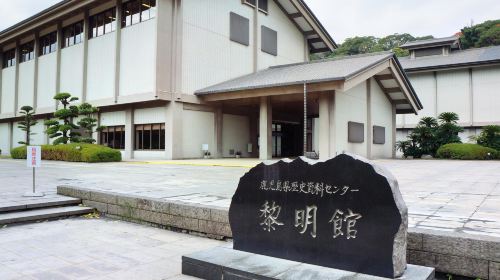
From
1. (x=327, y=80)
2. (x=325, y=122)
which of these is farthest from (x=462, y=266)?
(x=325, y=122)

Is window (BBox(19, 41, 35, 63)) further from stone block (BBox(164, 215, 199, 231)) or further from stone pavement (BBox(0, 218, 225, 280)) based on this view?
stone block (BBox(164, 215, 199, 231))

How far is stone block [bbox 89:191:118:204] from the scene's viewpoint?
7.21 meters

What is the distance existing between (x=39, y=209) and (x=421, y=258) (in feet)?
21.6

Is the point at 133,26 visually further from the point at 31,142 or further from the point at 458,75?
the point at 458,75

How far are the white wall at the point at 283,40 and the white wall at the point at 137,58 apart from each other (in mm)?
8617

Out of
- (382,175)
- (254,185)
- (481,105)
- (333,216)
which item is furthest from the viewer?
(481,105)

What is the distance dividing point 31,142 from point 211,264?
34.3 meters

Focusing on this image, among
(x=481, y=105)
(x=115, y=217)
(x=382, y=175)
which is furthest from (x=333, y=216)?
(x=481, y=105)

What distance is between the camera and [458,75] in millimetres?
32312

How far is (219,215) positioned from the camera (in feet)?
18.2

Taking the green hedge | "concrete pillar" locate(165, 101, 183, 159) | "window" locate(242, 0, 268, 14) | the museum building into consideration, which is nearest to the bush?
the museum building

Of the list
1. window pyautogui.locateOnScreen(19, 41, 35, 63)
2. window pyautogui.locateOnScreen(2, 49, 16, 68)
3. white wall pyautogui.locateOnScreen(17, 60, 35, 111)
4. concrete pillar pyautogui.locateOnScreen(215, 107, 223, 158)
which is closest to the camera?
concrete pillar pyautogui.locateOnScreen(215, 107, 223, 158)

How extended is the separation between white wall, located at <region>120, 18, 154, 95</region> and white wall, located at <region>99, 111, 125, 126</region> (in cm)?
198

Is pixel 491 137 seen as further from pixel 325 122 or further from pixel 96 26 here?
pixel 96 26
